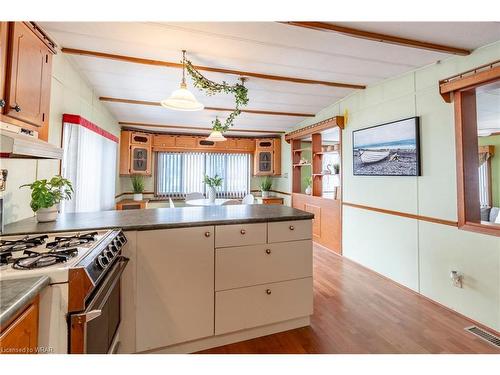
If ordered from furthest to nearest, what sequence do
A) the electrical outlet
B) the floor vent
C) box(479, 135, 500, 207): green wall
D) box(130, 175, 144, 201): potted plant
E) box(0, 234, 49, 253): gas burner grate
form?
box(130, 175, 144, 201): potted plant
box(479, 135, 500, 207): green wall
the electrical outlet
the floor vent
box(0, 234, 49, 253): gas burner grate

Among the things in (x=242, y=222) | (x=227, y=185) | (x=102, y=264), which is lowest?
(x=102, y=264)

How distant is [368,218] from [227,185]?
3579 mm

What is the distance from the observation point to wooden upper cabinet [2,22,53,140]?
1.20m

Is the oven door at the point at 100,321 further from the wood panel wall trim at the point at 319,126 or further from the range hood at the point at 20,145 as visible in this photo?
the wood panel wall trim at the point at 319,126

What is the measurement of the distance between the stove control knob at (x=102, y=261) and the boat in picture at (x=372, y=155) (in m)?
2.96

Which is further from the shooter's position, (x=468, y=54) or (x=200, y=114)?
(x=200, y=114)

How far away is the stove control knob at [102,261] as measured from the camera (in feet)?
3.55

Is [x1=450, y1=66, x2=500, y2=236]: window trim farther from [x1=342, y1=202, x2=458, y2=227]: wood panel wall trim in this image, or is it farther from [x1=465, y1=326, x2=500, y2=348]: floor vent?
[x1=465, y1=326, x2=500, y2=348]: floor vent

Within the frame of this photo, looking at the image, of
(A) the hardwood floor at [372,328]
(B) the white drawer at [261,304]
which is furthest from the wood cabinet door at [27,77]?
(A) the hardwood floor at [372,328]

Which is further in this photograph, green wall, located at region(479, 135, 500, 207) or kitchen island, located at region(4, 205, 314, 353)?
green wall, located at region(479, 135, 500, 207)

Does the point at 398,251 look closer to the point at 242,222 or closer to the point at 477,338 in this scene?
the point at 477,338

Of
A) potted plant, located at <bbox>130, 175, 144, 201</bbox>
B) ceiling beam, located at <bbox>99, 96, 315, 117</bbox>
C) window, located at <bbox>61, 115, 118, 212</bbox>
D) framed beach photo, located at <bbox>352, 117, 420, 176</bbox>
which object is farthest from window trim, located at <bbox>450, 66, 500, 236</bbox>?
potted plant, located at <bbox>130, 175, 144, 201</bbox>
